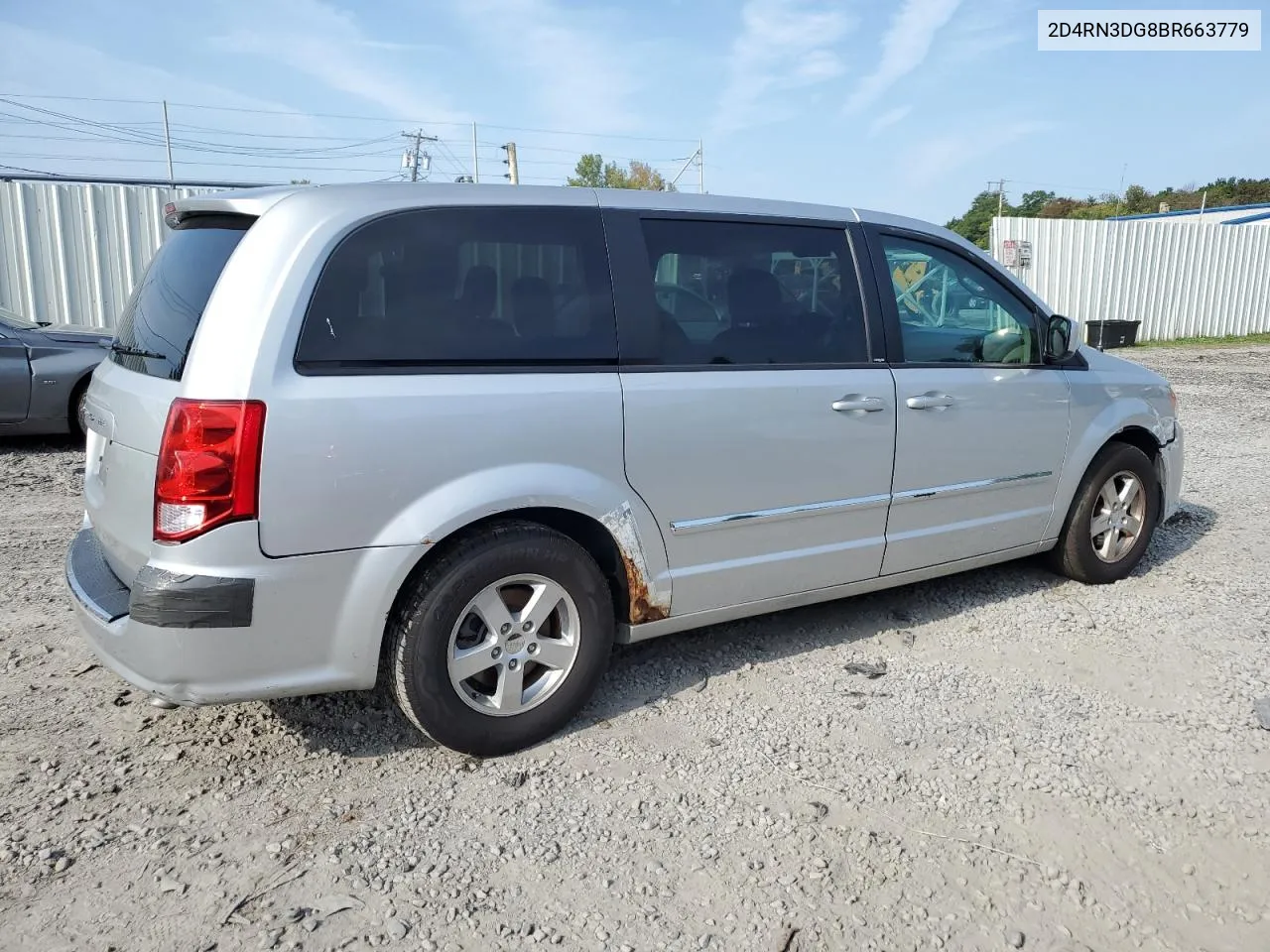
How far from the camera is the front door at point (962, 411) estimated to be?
13.3 feet

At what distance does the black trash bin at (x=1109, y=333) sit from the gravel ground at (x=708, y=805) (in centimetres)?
1660


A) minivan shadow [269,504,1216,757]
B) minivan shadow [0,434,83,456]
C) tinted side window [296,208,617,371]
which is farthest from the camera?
minivan shadow [0,434,83,456]

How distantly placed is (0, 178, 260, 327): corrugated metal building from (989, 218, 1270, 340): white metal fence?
15163 mm

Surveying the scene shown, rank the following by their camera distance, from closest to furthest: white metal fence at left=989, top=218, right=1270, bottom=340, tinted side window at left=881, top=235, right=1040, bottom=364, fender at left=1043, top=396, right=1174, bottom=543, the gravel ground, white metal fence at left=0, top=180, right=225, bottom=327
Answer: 1. the gravel ground
2. tinted side window at left=881, top=235, right=1040, bottom=364
3. fender at left=1043, top=396, right=1174, bottom=543
4. white metal fence at left=0, top=180, right=225, bottom=327
5. white metal fence at left=989, top=218, right=1270, bottom=340

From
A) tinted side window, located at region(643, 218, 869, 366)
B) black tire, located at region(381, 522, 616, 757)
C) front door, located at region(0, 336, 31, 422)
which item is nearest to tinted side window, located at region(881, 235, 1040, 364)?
tinted side window, located at region(643, 218, 869, 366)

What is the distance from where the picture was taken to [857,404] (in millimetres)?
3801

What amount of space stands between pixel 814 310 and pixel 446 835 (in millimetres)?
2406

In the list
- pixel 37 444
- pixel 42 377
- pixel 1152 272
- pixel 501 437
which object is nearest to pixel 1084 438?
pixel 501 437

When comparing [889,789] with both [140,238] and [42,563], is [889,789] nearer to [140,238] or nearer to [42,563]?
[42,563]

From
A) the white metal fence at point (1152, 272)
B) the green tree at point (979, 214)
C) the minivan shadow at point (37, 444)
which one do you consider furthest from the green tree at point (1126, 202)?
the minivan shadow at point (37, 444)

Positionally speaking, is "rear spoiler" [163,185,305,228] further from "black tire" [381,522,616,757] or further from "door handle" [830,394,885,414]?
"door handle" [830,394,885,414]

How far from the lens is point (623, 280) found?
3.34 m

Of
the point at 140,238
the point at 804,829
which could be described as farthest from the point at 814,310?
the point at 140,238

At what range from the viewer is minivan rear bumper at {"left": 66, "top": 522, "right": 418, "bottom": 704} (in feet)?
8.77
